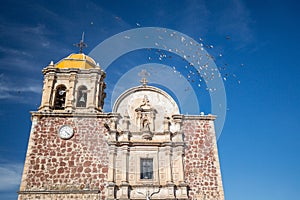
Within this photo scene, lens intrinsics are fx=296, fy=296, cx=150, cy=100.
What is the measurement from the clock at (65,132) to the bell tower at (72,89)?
1.20 metres

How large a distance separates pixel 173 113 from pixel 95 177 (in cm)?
529

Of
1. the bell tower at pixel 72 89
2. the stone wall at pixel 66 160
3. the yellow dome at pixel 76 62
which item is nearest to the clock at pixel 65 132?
the stone wall at pixel 66 160

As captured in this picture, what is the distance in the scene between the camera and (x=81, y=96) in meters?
17.0

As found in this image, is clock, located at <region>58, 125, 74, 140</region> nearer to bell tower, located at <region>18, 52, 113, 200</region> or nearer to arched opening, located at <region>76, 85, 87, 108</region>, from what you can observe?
bell tower, located at <region>18, 52, 113, 200</region>

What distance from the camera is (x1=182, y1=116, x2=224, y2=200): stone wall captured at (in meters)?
14.4

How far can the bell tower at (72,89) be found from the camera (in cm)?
1634

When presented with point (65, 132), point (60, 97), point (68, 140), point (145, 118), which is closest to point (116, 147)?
point (145, 118)

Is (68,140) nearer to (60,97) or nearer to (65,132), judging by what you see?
(65,132)

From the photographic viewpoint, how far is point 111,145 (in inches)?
584

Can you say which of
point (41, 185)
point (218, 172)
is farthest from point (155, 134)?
point (41, 185)

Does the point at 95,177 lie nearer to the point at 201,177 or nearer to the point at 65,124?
the point at 65,124

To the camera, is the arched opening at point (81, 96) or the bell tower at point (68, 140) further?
the arched opening at point (81, 96)

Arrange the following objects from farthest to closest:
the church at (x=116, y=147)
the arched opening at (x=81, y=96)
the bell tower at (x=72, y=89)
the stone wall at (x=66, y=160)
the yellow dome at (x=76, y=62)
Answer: the yellow dome at (x=76, y=62) → the arched opening at (x=81, y=96) → the bell tower at (x=72, y=89) → the church at (x=116, y=147) → the stone wall at (x=66, y=160)

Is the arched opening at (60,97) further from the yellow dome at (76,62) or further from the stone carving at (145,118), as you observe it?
the stone carving at (145,118)
